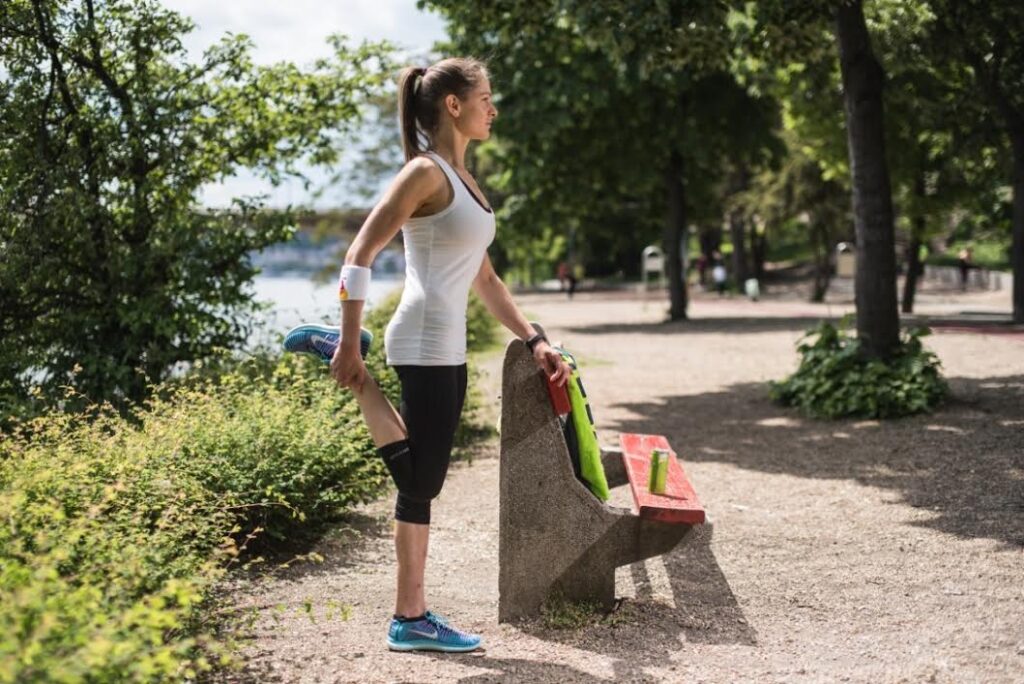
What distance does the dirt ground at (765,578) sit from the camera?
4395mm

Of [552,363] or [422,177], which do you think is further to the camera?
[552,363]

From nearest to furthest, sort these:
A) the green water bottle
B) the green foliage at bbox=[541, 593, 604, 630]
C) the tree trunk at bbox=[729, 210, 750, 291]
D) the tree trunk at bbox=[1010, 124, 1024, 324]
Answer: the green foliage at bbox=[541, 593, 604, 630]
the green water bottle
the tree trunk at bbox=[1010, 124, 1024, 324]
the tree trunk at bbox=[729, 210, 750, 291]

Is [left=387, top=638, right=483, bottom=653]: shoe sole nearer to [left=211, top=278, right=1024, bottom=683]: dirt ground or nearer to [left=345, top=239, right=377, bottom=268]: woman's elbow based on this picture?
[left=211, top=278, right=1024, bottom=683]: dirt ground

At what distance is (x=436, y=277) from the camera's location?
13.6ft

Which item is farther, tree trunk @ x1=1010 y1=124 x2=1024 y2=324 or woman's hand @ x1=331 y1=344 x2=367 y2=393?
tree trunk @ x1=1010 y1=124 x2=1024 y2=324

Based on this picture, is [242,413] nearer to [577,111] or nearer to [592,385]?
[592,385]

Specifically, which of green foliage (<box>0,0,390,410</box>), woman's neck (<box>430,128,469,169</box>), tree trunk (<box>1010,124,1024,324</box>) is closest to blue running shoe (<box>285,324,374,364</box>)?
woman's neck (<box>430,128,469,169</box>)

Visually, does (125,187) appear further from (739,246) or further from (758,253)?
(758,253)

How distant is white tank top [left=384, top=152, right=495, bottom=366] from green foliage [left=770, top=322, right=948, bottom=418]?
786 centimetres

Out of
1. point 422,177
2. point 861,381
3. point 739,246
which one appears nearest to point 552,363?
point 422,177

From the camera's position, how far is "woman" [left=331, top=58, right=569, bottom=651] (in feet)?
13.3

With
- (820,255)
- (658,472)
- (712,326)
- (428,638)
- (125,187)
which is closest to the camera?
(428,638)

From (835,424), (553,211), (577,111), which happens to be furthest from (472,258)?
(553,211)

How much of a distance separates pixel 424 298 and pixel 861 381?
833 cm
